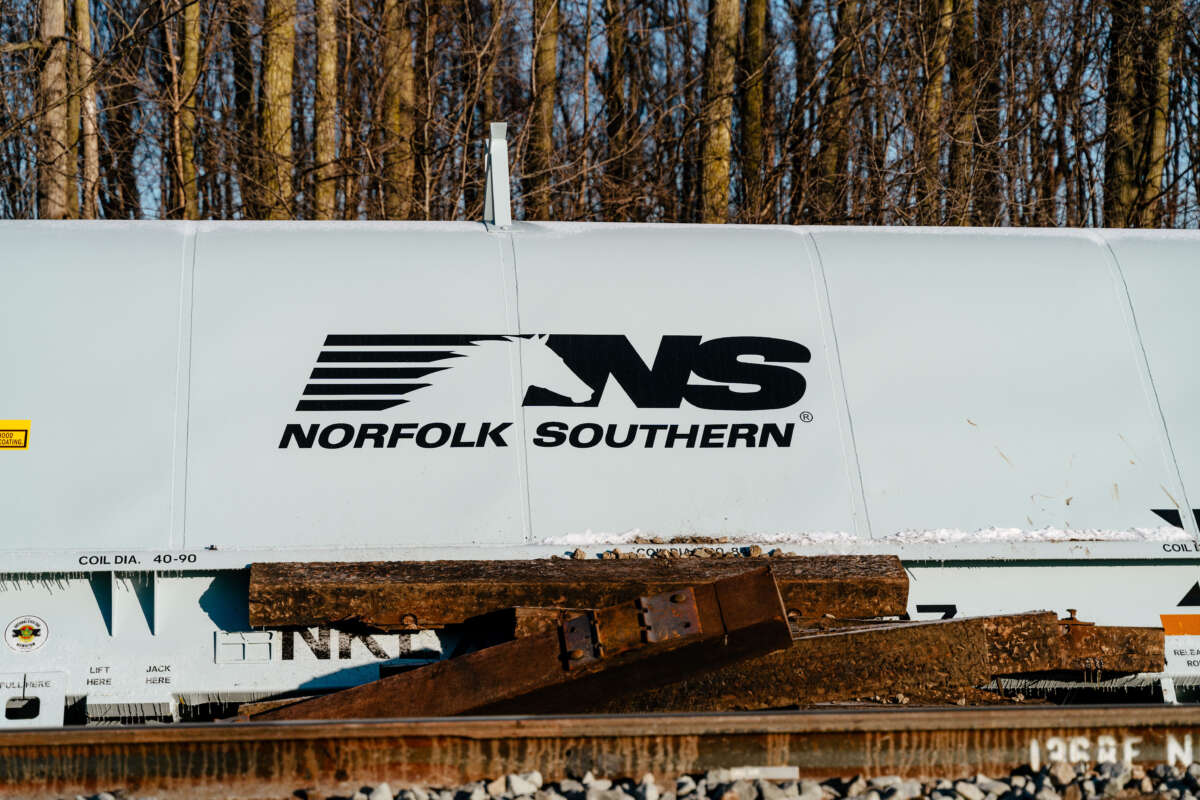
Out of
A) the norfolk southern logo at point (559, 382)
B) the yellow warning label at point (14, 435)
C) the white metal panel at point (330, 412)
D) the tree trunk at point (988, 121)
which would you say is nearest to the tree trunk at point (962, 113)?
the tree trunk at point (988, 121)

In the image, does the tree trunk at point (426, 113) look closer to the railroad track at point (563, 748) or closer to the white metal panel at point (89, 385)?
the white metal panel at point (89, 385)

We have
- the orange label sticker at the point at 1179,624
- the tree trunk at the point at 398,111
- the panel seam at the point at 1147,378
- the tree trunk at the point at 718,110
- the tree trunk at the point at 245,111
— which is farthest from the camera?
the tree trunk at the point at 245,111

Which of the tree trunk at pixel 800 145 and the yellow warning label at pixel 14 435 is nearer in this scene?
the yellow warning label at pixel 14 435

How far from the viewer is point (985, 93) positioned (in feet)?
57.0

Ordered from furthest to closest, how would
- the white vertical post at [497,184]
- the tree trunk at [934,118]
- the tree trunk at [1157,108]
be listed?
the tree trunk at [1157,108] < the tree trunk at [934,118] < the white vertical post at [497,184]

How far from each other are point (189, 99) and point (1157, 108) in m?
14.2

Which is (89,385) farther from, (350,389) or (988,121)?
(988,121)

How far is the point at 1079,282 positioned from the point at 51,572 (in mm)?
5140

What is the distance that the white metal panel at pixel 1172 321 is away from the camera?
5516mm

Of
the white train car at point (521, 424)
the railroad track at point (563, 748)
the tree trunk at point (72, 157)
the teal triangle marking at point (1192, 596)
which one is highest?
the tree trunk at point (72, 157)

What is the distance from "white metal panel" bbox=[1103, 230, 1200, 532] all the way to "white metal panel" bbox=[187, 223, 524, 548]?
3.25 metres

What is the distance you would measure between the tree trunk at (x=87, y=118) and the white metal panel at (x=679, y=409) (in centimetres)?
973

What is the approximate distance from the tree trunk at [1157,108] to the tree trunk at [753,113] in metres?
6.00

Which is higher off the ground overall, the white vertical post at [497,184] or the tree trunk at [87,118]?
the tree trunk at [87,118]
